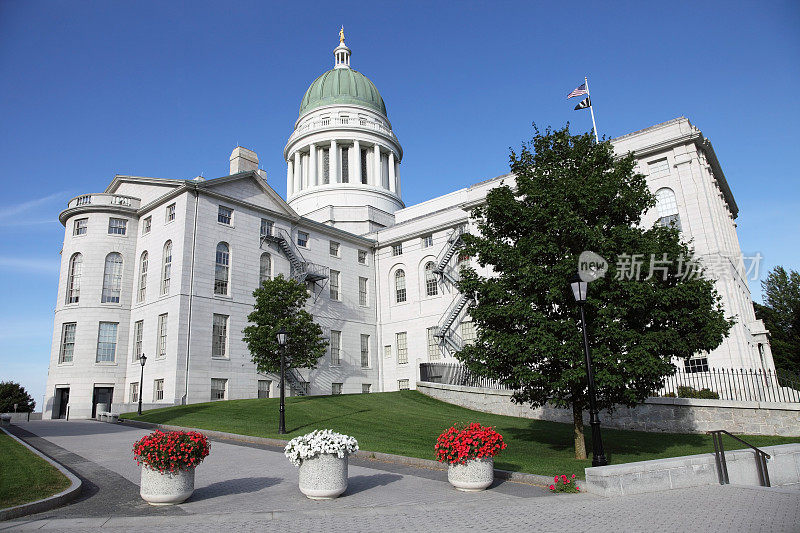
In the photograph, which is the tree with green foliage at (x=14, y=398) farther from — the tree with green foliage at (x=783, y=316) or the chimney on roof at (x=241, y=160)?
the tree with green foliage at (x=783, y=316)

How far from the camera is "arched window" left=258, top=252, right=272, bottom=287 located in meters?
39.8

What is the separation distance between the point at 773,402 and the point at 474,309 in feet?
41.3

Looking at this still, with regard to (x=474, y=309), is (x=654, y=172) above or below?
above

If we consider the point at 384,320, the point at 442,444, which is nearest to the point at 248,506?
the point at 442,444

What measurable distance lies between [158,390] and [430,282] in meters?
22.0

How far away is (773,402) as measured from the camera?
19.8 m

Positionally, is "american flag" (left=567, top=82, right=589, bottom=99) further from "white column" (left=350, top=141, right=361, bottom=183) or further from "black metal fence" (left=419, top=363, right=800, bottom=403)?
"white column" (left=350, top=141, right=361, bottom=183)

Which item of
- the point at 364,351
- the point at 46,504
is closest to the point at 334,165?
the point at 364,351

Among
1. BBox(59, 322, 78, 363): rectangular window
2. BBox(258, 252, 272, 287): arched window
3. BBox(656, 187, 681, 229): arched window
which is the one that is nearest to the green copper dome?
BBox(258, 252, 272, 287): arched window

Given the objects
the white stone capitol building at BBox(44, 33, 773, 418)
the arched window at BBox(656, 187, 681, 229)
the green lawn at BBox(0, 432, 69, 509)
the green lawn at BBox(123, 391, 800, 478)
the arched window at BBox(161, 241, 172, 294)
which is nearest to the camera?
the green lawn at BBox(0, 432, 69, 509)

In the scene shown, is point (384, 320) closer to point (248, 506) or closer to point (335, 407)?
point (335, 407)

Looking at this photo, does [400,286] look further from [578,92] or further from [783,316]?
[783,316]

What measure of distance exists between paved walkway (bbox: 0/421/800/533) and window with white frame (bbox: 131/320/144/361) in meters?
25.6

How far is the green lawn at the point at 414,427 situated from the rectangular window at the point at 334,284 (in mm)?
13900
